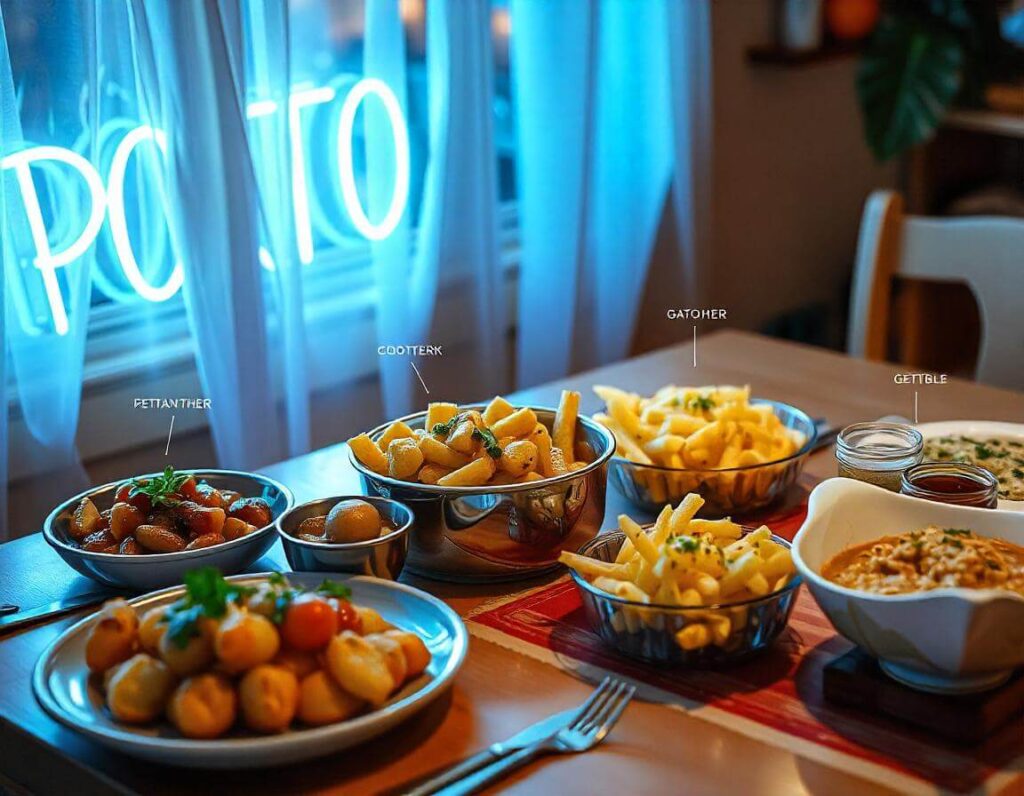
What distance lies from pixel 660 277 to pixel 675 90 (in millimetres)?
459

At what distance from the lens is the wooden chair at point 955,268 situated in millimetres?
2090

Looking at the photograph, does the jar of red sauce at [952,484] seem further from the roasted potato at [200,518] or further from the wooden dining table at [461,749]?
the roasted potato at [200,518]

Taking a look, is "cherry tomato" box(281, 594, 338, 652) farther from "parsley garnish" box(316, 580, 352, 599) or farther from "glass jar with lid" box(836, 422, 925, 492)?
"glass jar with lid" box(836, 422, 925, 492)

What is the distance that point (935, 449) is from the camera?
Result: 5.02 feet

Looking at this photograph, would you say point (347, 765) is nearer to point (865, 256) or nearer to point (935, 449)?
point (935, 449)

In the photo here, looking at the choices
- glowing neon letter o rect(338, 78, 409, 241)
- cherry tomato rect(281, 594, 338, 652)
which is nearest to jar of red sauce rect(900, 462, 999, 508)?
cherry tomato rect(281, 594, 338, 652)

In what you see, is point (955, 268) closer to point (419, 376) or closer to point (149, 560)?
point (419, 376)

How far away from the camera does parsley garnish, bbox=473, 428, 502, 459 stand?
4.11 feet

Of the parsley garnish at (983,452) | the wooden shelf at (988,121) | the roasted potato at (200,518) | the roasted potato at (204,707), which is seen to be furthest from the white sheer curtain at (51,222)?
the wooden shelf at (988,121)

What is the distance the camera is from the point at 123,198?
204 centimetres

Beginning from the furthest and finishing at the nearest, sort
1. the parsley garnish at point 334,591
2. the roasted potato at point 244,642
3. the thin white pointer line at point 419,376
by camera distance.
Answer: the thin white pointer line at point 419,376, the parsley garnish at point 334,591, the roasted potato at point 244,642

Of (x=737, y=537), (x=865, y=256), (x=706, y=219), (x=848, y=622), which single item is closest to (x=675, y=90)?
(x=706, y=219)

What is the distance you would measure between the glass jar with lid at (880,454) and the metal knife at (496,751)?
18.9 inches

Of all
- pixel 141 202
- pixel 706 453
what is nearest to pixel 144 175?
pixel 141 202
